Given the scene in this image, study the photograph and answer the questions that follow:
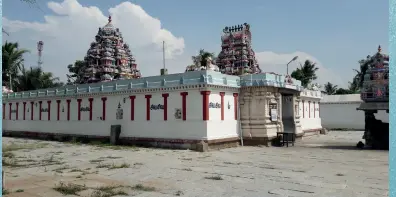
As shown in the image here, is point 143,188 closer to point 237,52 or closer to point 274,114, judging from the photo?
point 274,114

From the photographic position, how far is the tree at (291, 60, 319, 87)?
50.5 m

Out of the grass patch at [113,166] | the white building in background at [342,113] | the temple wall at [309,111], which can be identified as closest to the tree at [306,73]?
the white building in background at [342,113]

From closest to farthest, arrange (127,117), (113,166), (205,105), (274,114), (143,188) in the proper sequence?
(143,188) < (113,166) < (205,105) < (274,114) < (127,117)

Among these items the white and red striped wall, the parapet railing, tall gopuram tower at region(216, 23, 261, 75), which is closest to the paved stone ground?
the white and red striped wall

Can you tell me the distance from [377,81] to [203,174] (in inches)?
487

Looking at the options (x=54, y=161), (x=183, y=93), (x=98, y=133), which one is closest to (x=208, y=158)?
(x=183, y=93)

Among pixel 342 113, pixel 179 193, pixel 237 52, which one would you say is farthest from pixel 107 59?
pixel 342 113

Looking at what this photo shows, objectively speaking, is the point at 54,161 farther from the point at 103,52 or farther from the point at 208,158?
the point at 103,52

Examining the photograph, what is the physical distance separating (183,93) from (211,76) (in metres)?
1.81

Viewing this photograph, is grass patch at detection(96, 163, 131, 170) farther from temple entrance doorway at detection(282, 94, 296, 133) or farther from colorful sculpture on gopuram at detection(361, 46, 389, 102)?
temple entrance doorway at detection(282, 94, 296, 133)

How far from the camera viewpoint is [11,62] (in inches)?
1599

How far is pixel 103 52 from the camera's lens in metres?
30.5

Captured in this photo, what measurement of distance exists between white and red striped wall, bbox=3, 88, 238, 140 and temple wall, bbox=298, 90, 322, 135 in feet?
33.5

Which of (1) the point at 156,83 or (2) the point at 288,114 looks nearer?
(1) the point at 156,83
